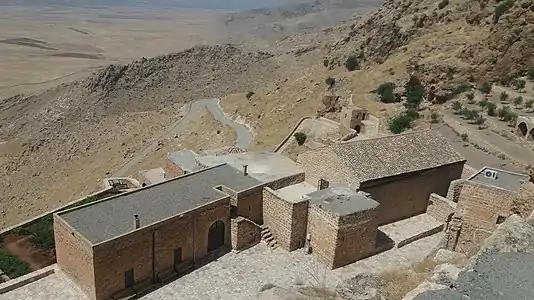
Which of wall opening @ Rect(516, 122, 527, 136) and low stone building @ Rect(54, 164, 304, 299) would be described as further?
wall opening @ Rect(516, 122, 527, 136)

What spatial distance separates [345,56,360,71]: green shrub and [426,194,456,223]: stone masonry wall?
1235 inches

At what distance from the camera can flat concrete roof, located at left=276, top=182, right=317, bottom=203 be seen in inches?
771

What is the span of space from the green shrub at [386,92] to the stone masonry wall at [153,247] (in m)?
22.2

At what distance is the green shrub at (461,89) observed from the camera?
36.1 metres

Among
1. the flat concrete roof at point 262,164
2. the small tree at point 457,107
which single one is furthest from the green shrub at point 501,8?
the flat concrete roof at point 262,164

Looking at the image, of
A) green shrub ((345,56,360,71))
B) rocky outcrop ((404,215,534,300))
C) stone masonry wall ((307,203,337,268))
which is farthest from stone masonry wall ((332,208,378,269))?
green shrub ((345,56,360,71))

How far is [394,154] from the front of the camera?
20844 mm

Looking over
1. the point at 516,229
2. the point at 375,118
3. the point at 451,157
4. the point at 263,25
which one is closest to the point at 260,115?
the point at 375,118

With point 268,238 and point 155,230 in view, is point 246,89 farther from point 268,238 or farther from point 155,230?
point 155,230

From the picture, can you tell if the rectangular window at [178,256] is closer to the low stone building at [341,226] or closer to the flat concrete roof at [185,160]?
the low stone building at [341,226]

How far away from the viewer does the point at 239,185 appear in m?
20.0

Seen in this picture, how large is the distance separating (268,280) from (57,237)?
7331 mm

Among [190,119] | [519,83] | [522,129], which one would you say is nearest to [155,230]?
[522,129]

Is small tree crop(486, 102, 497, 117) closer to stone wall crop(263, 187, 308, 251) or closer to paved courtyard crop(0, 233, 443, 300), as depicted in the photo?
paved courtyard crop(0, 233, 443, 300)
